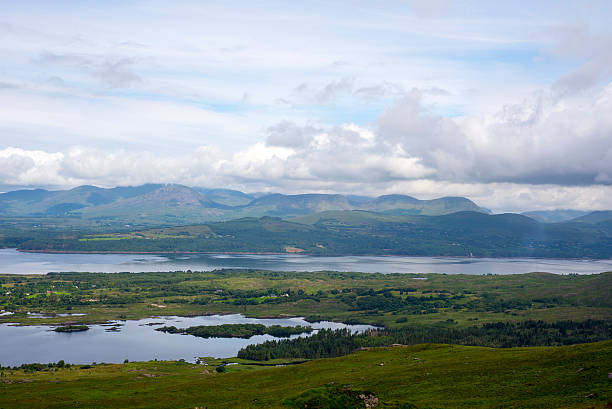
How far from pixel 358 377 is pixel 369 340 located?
89.0 meters

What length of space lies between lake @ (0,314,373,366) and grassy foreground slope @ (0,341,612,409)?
3915 cm

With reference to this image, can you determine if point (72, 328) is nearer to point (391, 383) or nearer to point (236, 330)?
point (236, 330)

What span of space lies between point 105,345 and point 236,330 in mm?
46853

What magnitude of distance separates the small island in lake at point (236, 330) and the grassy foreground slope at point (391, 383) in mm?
73695

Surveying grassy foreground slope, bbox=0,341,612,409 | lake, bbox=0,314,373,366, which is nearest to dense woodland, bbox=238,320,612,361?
lake, bbox=0,314,373,366

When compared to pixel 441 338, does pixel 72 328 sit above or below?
above

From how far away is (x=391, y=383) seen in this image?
67.2 metres

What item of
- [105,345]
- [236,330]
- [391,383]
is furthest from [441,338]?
[105,345]

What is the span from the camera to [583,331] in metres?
170

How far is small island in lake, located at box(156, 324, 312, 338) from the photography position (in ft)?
597

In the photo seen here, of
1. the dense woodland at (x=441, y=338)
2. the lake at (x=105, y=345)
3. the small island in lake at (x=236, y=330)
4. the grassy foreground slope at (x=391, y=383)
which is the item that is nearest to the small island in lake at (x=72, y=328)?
the lake at (x=105, y=345)

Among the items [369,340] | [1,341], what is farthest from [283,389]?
[1,341]

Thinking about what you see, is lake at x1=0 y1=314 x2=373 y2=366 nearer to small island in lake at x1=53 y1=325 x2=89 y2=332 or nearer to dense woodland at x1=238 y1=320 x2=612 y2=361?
small island in lake at x1=53 y1=325 x2=89 y2=332

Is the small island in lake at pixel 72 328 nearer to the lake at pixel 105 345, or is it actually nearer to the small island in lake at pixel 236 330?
the lake at pixel 105 345
